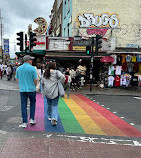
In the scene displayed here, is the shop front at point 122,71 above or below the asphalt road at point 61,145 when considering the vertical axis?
above

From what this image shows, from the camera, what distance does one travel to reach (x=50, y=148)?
3613mm

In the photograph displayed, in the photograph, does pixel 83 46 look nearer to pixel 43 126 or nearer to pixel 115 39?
pixel 115 39

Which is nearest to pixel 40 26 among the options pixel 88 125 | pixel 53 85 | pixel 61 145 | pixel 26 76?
pixel 53 85

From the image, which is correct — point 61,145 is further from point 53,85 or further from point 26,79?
point 26,79

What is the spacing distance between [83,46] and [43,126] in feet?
44.0

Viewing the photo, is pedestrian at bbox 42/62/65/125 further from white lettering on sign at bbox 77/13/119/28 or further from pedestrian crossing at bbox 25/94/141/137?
white lettering on sign at bbox 77/13/119/28

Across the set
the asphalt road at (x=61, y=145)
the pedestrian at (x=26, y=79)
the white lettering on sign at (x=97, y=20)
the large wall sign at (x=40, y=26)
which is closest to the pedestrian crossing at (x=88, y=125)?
the asphalt road at (x=61, y=145)

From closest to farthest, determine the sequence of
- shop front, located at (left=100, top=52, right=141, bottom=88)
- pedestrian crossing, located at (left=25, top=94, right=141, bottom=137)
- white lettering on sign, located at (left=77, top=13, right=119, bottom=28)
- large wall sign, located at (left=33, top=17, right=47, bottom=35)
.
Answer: pedestrian crossing, located at (left=25, top=94, right=141, bottom=137) < shop front, located at (left=100, top=52, right=141, bottom=88) < white lettering on sign, located at (left=77, top=13, right=119, bottom=28) < large wall sign, located at (left=33, top=17, right=47, bottom=35)

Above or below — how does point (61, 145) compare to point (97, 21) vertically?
below

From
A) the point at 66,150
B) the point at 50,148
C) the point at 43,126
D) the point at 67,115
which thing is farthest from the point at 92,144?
the point at 67,115

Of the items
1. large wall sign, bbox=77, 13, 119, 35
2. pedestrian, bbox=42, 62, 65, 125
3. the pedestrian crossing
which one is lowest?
the pedestrian crossing

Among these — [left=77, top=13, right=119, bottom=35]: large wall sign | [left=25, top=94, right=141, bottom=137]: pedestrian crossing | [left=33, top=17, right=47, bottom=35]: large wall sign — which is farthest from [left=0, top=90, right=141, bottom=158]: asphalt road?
[left=33, top=17, right=47, bottom=35]: large wall sign

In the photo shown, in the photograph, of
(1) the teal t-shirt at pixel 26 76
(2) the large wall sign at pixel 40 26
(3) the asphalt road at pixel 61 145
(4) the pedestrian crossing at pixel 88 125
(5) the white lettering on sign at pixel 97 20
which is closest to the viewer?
(3) the asphalt road at pixel 61 145

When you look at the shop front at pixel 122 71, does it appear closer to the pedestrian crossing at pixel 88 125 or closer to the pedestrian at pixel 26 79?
→ the pedestrian crossing at pixel 88 125
